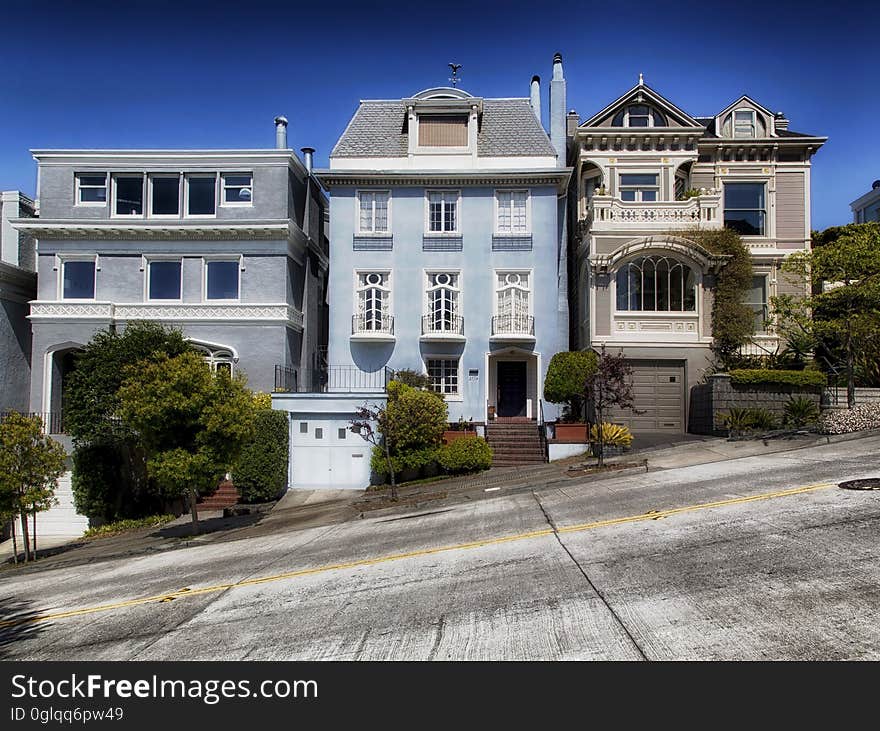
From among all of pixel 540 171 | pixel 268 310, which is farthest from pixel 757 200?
pixel 268 310

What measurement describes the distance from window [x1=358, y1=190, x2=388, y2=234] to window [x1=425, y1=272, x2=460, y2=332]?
2651mm

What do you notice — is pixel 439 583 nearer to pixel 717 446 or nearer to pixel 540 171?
pixel 717 446

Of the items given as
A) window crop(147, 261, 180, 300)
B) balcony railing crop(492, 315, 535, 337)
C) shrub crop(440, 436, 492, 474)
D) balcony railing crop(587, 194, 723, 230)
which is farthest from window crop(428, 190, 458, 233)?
window crop(147, 261, 180, 300)

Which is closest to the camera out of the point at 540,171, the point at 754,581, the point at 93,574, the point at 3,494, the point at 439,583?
Result: the point at 754,581

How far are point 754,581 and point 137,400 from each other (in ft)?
44.2

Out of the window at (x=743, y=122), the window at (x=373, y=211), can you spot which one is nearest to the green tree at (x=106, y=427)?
the window at (x=373, y=211)

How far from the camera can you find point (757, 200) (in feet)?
81.1

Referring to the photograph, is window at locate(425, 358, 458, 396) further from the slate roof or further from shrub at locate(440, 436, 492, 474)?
the slate roof

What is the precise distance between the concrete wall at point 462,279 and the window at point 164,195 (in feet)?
19.8

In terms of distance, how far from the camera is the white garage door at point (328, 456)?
2077cm

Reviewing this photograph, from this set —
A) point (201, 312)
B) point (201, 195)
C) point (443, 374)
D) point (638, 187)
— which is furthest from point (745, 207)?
point (201, 312)

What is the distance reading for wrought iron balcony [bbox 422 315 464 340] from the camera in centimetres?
2311

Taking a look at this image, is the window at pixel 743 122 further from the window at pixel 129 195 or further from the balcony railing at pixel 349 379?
the window at pixel 129 195

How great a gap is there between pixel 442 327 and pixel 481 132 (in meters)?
7.83
